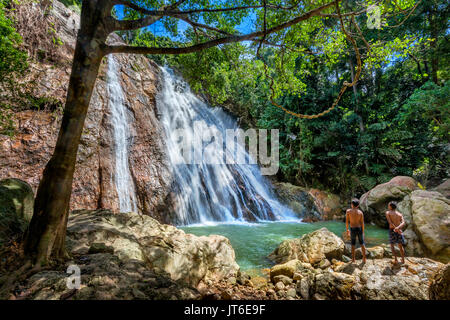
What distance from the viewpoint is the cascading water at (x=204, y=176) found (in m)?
10.1

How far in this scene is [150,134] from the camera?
33.1 ft

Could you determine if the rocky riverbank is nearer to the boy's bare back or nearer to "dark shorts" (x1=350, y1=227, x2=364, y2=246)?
"dark shorts" (x1=350, y1=227, x2=364, y2=246)

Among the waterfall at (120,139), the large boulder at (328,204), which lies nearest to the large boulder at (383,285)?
the waterfall at (120,139)

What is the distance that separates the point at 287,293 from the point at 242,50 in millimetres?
6288

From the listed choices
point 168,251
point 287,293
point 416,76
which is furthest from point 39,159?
point 416,76

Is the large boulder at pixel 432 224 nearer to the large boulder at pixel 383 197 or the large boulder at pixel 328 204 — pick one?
the large boulder at pixel 383 197

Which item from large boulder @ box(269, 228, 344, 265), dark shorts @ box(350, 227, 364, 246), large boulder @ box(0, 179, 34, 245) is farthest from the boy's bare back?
large boulder @ box(0, 179, 34, 245)

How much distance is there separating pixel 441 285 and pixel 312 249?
353 centimetres

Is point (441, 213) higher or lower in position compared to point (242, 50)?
lower

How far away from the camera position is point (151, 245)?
369 cm

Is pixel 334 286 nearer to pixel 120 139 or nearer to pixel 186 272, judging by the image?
pixel 186 272

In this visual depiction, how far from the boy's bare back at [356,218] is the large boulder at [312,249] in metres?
1.01

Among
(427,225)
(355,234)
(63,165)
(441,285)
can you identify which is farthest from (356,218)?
(63,165)
